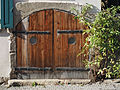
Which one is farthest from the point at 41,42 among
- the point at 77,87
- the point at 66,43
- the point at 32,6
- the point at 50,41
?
the point at 77,87

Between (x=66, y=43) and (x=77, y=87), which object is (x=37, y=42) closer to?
(x=66, y=43)

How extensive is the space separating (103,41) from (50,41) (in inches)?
53.0

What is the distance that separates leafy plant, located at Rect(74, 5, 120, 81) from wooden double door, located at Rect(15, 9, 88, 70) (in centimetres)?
25

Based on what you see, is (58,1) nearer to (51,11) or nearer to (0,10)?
(51,11)

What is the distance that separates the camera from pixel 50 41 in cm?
528

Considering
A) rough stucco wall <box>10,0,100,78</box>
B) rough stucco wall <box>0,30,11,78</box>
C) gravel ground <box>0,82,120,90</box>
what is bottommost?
gravel ground <box>0,82,120,90</box>

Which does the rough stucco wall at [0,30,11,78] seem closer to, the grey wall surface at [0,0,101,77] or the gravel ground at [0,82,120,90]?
the grey wall surface at [0,0,101,77]

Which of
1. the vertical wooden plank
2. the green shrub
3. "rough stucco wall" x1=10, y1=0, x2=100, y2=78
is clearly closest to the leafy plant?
the green shrub

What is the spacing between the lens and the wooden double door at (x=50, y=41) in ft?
17.2

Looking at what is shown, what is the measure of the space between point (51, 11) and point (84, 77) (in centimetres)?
193

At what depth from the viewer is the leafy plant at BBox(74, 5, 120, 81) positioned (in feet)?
16.3

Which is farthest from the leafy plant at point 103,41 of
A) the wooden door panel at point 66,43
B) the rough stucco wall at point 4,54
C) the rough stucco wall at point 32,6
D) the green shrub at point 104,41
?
the rough stucco wall at point 4,54

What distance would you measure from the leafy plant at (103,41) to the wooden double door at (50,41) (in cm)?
25

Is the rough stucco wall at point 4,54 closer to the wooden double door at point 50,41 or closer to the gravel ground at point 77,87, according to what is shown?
the wooden double door at point 50,41
